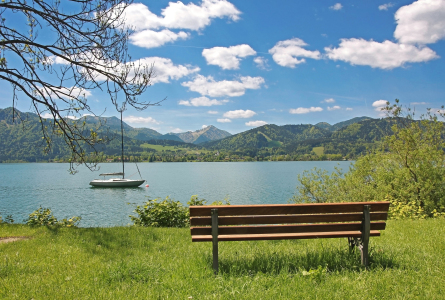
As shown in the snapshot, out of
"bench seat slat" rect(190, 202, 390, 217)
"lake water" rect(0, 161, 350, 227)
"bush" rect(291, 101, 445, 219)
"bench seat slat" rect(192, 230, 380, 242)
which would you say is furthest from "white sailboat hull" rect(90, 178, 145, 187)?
"bench seat slat" rect(190, 202, 390, 217)

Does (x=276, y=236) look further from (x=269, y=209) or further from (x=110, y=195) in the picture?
(x=110, y=195)

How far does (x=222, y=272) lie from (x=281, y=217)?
46.6 inches

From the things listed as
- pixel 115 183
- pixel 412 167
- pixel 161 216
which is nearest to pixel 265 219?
pixel 161 216

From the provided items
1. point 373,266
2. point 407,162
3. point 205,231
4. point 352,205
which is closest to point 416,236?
point 373,266

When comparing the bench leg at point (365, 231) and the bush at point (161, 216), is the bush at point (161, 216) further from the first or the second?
the bench leg at point (365, 231)

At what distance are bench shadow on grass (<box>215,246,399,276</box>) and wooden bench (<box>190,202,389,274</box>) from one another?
9.1 inches

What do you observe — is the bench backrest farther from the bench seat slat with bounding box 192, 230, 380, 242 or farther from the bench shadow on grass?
the bench shadow on grass

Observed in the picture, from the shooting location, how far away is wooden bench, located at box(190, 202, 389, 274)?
13.0 ft

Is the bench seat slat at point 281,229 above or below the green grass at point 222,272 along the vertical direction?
above

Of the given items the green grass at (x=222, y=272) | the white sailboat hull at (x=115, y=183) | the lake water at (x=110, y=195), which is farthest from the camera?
the white sailboat hull at (x=115, y=183)

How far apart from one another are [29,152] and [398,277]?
238m

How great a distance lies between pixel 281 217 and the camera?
3977 mm

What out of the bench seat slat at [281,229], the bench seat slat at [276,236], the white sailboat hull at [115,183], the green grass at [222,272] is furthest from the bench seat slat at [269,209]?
the white sailboat hull at [115,183]

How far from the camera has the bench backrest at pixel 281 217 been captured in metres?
3.95
